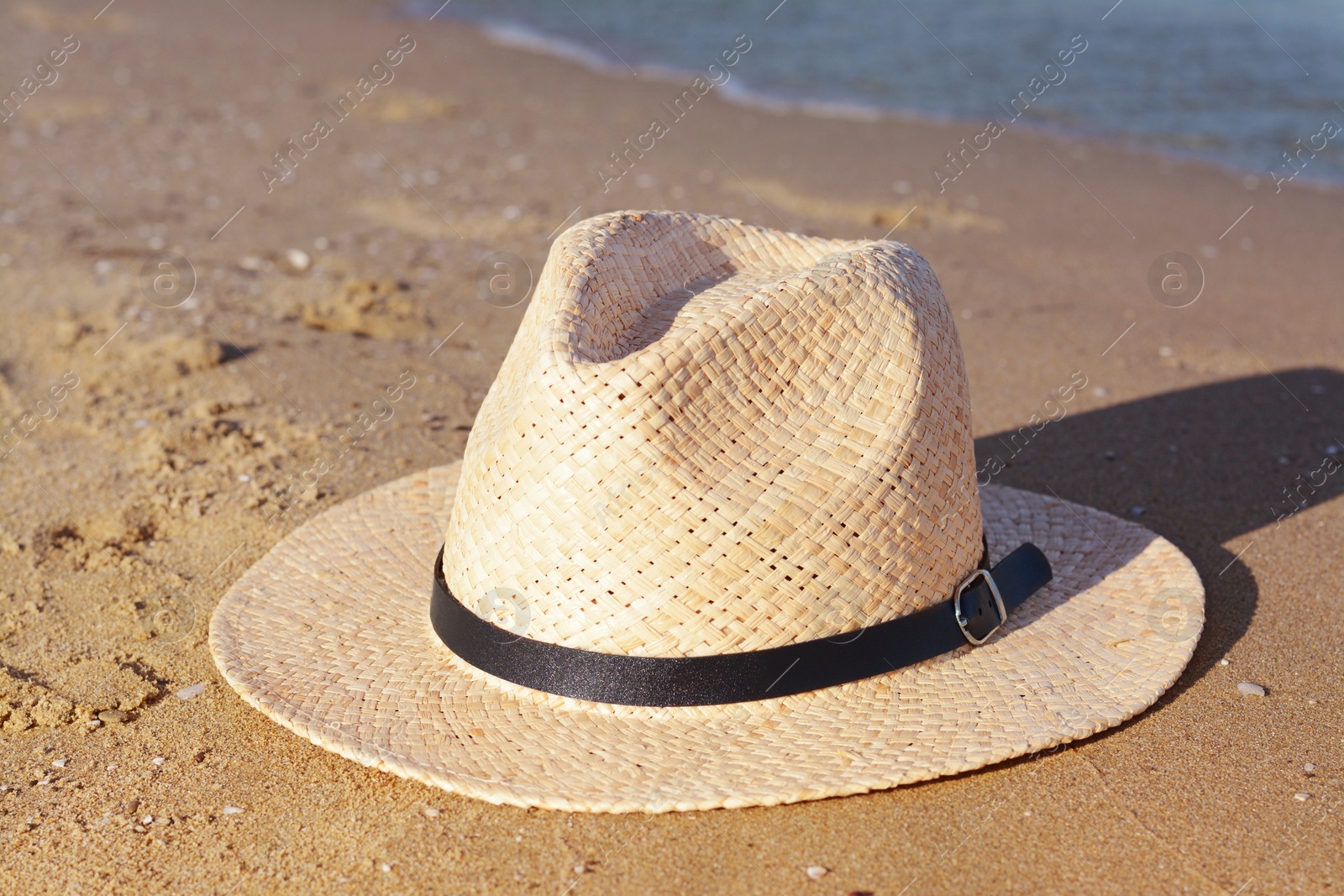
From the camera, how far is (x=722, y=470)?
2.63m

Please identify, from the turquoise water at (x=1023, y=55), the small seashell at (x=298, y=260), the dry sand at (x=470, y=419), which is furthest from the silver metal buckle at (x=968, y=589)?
the turquoise water at (x=1023, y=55)

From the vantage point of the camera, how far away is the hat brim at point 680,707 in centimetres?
247

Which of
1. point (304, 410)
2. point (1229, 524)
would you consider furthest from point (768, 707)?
point (304, 410)

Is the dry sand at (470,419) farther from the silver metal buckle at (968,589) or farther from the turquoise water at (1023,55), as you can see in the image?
the turquoise water at (1023,55)

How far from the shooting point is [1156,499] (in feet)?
14.6

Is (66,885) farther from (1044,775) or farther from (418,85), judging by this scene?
(418,85)

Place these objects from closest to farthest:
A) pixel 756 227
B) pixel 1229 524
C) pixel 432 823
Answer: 1. pixel 432 823
2. pixel 756 227
3. pixel 1229 524

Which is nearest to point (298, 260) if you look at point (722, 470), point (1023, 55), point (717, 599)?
point (722, 470)

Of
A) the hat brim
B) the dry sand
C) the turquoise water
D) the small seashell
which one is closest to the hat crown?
the hat brim

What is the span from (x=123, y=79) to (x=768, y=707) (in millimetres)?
10563

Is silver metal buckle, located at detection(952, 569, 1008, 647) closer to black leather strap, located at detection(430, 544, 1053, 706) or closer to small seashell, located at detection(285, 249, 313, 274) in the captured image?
black leather strap, located at detection(430, 544, 1053, 706)

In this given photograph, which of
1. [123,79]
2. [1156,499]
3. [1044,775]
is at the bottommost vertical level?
[123,79]

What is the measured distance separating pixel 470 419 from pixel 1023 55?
10.4 m

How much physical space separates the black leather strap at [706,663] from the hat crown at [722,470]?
0.10ft
